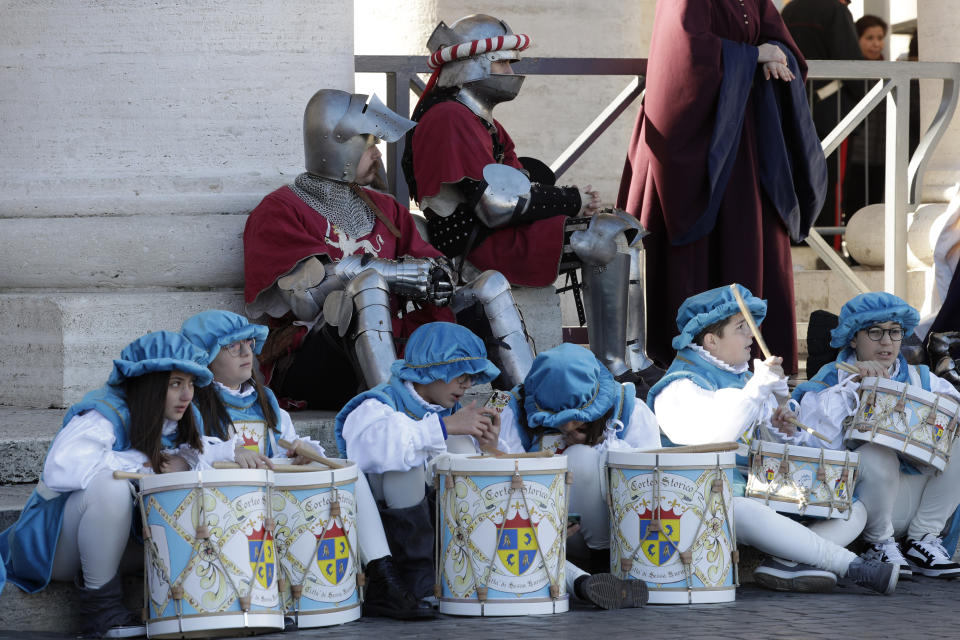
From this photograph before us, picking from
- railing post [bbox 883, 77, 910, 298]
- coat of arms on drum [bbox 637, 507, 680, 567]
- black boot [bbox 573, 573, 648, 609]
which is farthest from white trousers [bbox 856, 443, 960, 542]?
railing post [bbox 883, 77, 910, 298]

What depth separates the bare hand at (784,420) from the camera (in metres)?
5.37

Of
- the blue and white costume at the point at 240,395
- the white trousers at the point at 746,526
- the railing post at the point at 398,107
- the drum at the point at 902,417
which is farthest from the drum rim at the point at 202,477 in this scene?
the railing post at the point at 398,107

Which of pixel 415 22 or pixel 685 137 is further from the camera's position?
pixel 415 22

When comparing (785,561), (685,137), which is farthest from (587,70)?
(785,561)

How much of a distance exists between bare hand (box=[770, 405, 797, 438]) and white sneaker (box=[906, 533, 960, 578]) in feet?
1.81

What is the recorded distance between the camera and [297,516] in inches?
176

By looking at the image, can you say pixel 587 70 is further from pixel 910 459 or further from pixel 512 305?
pixel 910 459

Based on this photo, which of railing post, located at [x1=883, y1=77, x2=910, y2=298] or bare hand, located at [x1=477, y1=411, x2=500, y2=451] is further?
railing post, located at [x1=883, y1=77, x2=910, y2=298]

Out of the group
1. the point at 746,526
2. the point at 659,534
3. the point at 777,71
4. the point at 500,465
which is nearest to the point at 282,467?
the point at 500,465

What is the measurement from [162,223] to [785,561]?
249cm

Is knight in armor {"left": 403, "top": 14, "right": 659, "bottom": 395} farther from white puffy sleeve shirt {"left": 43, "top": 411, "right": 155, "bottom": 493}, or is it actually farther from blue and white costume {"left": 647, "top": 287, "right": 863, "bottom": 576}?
white puffy sleeve shirt {"left": 43, "top": 411, "right": 155, "bottom": 493}

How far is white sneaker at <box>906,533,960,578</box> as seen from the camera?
5.45 metres

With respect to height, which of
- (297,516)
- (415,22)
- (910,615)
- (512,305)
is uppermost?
(415,22)

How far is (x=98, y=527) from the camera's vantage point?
4.37 metres
